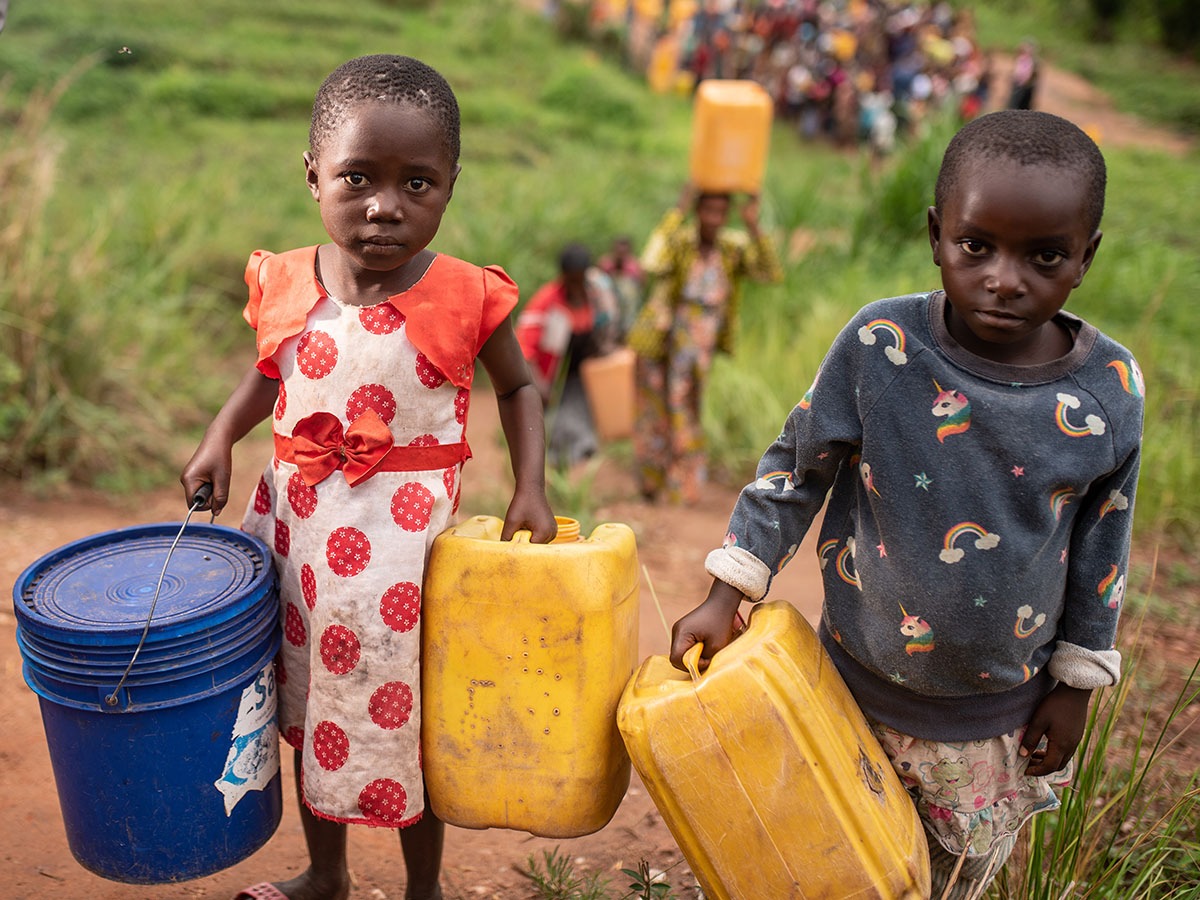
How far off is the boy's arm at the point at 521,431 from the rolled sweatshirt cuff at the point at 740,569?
1.09ft

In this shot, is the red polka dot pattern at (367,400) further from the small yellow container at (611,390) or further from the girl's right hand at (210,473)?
the small yellow container at (611,390)

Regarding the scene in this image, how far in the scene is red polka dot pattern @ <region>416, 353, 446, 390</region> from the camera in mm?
1851

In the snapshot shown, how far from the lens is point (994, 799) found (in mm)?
1847

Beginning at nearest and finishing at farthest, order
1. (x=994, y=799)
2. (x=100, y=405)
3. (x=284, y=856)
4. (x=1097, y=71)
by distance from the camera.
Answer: (x=994, y=799), (x=284, y=856), (x=100, y=405), (x=1097, y=71)

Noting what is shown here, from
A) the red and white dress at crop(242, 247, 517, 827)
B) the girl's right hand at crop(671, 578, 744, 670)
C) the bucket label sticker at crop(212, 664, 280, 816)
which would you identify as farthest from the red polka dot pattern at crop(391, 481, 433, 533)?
the girl's right hand at crop(671, 578, 744, 670)

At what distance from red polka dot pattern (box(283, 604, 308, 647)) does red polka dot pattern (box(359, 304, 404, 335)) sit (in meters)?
0.52

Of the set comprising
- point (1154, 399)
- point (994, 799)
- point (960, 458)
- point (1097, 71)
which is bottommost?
point (1097, 71)

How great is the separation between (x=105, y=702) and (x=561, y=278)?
438 centimetres

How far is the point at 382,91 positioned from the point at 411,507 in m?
0.68

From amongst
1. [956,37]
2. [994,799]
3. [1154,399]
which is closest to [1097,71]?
[956,37]

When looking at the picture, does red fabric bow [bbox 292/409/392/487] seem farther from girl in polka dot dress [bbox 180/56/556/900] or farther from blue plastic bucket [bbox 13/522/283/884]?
blue plastic bucket [bbox 13/522/283/884]

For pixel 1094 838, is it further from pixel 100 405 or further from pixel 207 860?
pixel 100 405

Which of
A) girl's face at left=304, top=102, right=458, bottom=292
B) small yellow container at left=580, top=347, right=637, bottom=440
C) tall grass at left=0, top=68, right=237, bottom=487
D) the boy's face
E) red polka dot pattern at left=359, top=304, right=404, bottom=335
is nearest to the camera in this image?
the boy's face

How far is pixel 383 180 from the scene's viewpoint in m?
1.75
